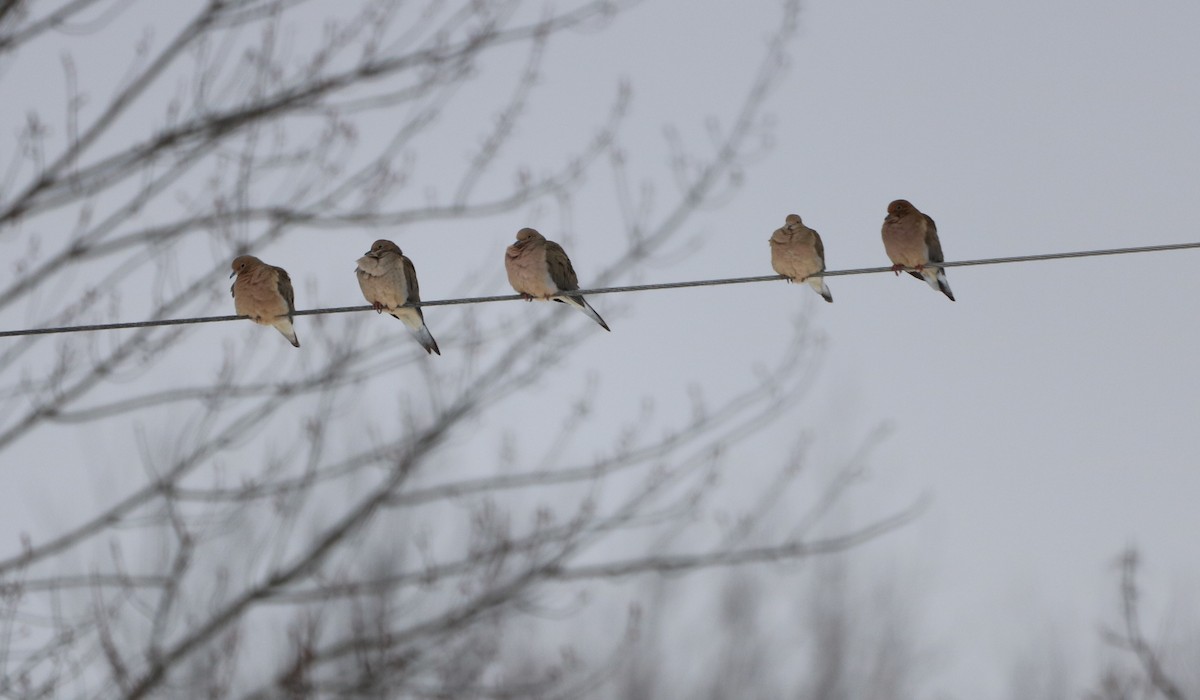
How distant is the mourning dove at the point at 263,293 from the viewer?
21.9 ft

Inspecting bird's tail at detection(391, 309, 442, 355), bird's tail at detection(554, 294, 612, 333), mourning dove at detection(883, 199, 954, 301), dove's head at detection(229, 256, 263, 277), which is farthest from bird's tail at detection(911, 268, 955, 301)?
dove's head at detection(229, 256, 263, 277)

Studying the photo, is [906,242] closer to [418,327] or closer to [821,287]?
[821,287]

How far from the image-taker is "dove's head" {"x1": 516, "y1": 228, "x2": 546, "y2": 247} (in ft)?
23.6

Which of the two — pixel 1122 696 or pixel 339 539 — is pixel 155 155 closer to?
pixel 339 539

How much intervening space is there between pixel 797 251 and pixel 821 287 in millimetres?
315

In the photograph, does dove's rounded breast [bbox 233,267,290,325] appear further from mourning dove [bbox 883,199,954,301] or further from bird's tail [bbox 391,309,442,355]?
mourning dove [bbox 883,199,954,301]

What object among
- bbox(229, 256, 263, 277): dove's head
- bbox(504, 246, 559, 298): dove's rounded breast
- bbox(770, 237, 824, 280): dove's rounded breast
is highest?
bbox(229, 256, 263, 277): dove's head

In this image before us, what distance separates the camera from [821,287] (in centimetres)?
711

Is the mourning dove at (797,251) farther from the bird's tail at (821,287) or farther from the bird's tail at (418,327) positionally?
the bird's tail at (418,327)

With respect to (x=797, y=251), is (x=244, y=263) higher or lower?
higher

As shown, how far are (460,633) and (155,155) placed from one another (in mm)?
2951

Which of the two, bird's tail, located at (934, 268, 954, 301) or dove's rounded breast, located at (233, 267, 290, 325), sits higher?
dove's rounded breast, located at (233, 267, 290, 325)

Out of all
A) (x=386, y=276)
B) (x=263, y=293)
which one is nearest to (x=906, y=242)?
(x=386, y=276)

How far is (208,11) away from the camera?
7523 millimetres
